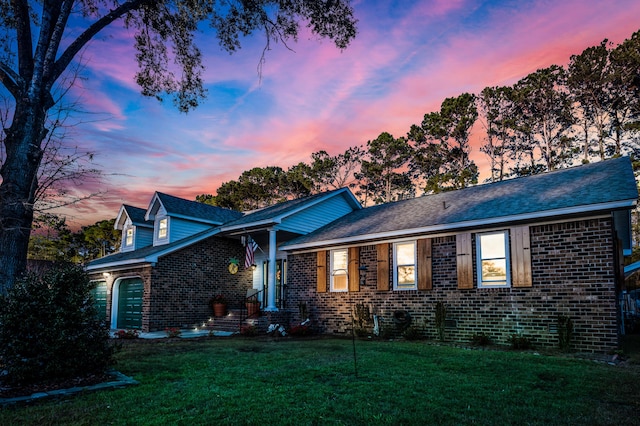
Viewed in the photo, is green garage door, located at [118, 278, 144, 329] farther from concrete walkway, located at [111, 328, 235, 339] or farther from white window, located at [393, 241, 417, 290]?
white window, located at [393, 241, 417, 290]

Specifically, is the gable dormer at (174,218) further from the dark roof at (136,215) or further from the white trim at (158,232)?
the dark roof at (136,215)

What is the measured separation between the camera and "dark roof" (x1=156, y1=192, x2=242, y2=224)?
19.0m

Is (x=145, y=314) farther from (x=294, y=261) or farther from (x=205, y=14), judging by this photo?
(x=205, y=14)

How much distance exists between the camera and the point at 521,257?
9.98 m

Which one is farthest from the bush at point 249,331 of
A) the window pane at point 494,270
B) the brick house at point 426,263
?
the window pane at point 494,270

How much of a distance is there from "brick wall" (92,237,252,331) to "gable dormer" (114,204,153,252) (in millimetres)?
2956

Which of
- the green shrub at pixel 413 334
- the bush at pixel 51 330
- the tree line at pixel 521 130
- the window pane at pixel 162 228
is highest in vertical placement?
the tree line at pixel 521 130

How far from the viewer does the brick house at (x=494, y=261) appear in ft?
29.5

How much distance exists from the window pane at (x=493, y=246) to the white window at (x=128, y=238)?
1750 centimetres

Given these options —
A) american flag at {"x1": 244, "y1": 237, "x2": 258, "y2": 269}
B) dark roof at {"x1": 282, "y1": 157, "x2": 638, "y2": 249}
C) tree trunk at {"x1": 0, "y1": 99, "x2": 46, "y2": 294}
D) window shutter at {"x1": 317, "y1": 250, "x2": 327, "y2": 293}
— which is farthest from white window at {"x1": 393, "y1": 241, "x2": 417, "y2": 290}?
tree trunk at {"x1": 0, "y1": 99, "x2": 46, "y2": 294}

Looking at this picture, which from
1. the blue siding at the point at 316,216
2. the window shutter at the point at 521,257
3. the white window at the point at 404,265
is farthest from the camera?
the blue siding at the point at 316,216

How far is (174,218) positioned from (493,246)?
14.1 metres

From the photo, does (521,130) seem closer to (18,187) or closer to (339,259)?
(339,259)

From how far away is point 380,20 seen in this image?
10461 mm
